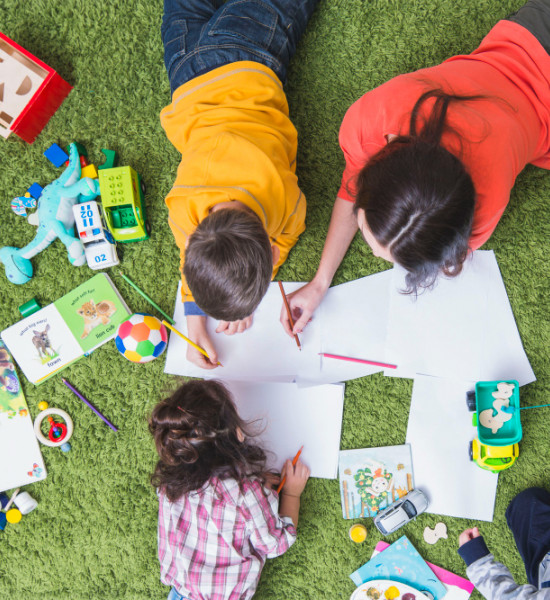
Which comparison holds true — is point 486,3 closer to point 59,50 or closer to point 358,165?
point 358,165

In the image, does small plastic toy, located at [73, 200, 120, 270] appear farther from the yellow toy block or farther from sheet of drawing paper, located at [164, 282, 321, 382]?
sheet of drawing paper, located at [164, 282, 321, 382]

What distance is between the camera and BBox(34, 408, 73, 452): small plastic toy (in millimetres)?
1104

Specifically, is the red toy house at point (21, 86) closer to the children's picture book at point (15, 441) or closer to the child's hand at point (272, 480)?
the children's picture book at point (15, 441)

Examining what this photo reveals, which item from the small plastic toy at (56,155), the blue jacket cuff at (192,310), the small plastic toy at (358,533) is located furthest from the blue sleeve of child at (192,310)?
the small plastic toy at (358,533)

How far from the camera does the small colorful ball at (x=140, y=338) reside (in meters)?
1.04

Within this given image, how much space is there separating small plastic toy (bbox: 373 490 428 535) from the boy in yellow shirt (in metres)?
0.50

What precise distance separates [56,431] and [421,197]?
0.96 m

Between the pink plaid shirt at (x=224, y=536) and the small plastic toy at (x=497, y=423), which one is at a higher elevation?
the small plastic toy at (x=497, y=423)

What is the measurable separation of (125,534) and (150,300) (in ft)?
1.82

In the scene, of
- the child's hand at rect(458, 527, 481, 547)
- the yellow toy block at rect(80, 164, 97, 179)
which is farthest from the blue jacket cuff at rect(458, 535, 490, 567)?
the yellow toy block at rect(80, 164, 97, 179)

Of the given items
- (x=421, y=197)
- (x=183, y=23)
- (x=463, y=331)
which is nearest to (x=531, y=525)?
(x=463, y=331)

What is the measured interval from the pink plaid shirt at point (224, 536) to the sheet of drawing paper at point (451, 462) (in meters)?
0.32

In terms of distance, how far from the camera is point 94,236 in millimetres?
1084

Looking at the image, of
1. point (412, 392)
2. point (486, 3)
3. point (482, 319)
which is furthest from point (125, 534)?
point (486, 3)
